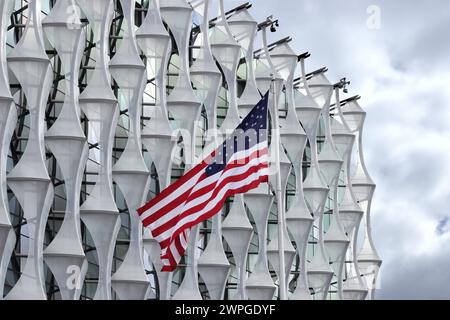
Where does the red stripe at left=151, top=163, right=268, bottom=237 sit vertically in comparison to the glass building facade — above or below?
below

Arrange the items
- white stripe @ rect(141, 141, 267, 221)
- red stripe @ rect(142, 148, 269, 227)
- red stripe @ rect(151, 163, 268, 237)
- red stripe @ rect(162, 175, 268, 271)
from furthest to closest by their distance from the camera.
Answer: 1. white stripe @ rect(141, 141, 267, 221)
2. red stripe @ rect(142, 148, 269, 227)
3. red stripe @ rect(151, 163, 268, 237)
4. red stripe @ rect(162, 175, 268, 271)

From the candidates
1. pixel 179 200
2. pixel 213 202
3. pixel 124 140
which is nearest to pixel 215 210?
pixel 213 202

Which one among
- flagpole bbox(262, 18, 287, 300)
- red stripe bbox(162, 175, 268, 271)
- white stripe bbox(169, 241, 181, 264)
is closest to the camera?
red stripe bbox(162, 175, 268, 271)

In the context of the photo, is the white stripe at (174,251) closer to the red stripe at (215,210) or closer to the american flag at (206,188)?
the american flag at (206,188)

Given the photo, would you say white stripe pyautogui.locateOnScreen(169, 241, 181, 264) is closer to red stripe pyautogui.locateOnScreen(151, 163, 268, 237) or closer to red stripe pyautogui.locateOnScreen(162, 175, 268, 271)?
red stripe pyautogui.locateOnScreen(151, 163, 268, 237)

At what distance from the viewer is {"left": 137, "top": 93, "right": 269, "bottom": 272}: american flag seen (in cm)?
3759

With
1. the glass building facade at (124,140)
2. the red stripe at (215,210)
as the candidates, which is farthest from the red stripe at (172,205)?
the glass building facade at (124,140)

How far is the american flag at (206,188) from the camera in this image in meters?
37.6

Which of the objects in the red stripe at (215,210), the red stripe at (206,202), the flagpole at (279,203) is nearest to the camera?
the red stripe at (215,210)

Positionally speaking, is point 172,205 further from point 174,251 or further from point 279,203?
point 279,203

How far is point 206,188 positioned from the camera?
3772 centimetres

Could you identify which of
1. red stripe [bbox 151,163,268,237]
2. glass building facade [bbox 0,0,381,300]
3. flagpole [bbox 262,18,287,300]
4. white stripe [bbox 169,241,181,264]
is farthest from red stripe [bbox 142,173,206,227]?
glass building facade [bbox 0,0,381,300]

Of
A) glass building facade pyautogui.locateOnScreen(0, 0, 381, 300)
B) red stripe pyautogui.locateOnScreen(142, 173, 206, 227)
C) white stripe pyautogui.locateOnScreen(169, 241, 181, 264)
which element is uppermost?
glass building facade pyautogui.locateOnScreen(0, 0, 381, 300)

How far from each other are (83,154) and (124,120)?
9558 mm
